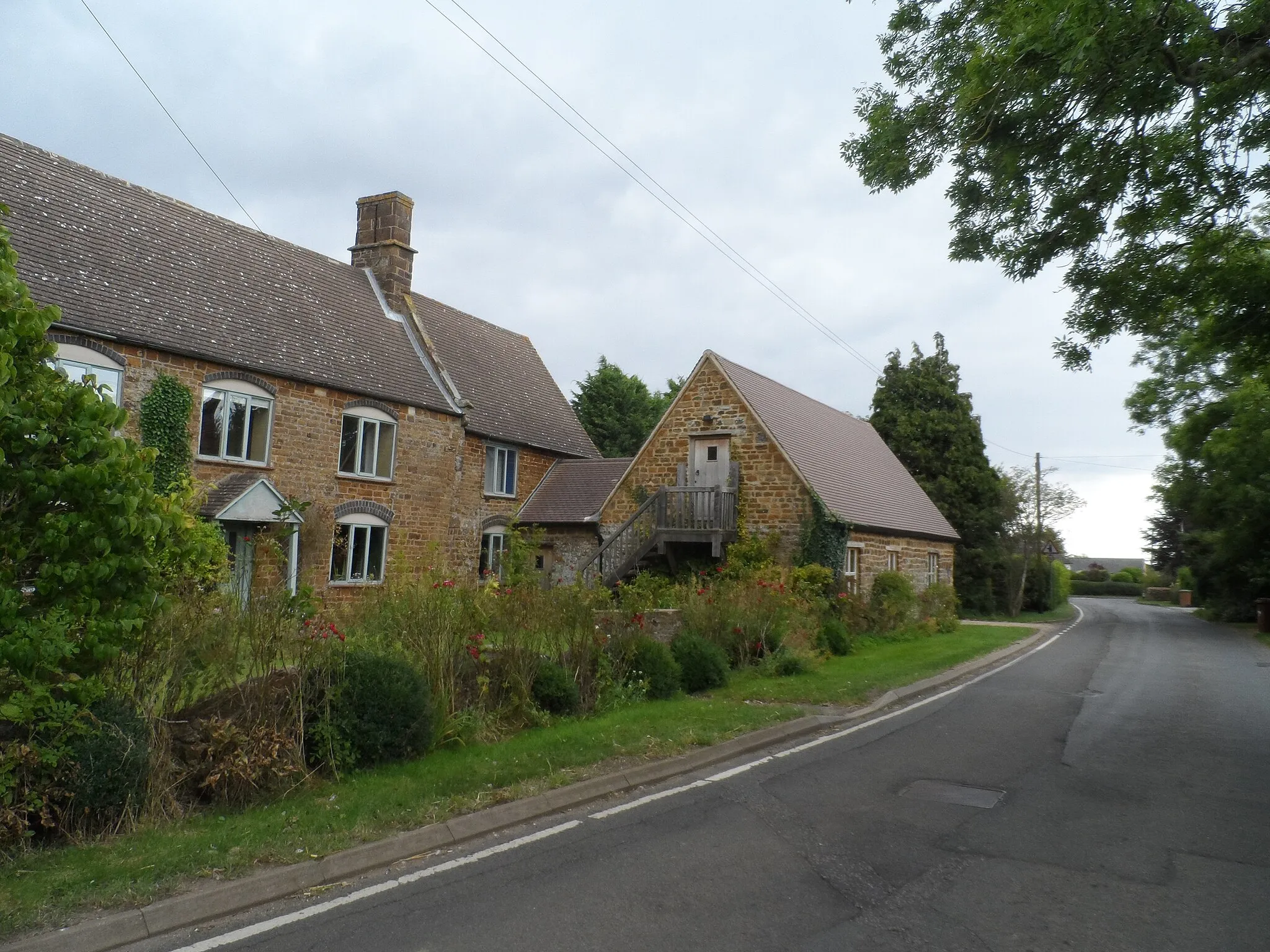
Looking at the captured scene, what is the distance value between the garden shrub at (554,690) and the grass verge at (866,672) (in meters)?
2.84

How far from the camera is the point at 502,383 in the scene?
29.7 metres

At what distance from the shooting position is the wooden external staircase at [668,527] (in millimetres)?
24031

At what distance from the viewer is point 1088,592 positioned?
79562mm

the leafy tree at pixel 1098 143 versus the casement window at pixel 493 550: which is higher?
the leafy tree at pixel 1098 143

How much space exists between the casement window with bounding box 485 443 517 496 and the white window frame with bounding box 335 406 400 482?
409 centimetres

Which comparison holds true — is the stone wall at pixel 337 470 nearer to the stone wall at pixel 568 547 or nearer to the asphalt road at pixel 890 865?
the stone wall at pixel 568 547

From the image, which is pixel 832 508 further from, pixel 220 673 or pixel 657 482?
pixel 220 673

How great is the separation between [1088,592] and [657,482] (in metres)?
66.2

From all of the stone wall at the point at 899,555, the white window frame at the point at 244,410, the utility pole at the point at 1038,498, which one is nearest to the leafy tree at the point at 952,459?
the utility pole at the point at 1038,498

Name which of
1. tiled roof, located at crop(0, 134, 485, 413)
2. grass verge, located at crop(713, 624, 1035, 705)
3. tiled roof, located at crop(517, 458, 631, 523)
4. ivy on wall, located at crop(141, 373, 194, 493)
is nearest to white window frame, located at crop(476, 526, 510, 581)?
tiled roof, located at crop(517, 458, 631, 523)

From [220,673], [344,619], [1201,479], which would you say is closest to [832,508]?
[344,619]

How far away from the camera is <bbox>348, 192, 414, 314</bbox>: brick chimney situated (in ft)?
88.5

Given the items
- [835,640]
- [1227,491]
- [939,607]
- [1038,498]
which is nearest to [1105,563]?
[1038,498]

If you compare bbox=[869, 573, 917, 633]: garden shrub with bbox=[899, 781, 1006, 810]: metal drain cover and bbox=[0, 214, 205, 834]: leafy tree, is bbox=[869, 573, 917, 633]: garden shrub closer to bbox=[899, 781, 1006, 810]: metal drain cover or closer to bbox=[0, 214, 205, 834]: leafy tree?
bbox=[899, 781, 1006, 810]: metal drain cover
